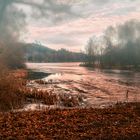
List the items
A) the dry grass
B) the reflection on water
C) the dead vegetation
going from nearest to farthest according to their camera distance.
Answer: the dead vegetation, the dry grass, the reflection on water

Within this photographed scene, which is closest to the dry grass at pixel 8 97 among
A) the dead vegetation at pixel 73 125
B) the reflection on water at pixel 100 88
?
the dead vegetation at pixel 73 125

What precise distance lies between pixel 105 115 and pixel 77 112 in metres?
2.30

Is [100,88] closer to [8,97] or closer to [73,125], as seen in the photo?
[8,97]

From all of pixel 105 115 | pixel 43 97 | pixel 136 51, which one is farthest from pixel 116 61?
pixel 105 115

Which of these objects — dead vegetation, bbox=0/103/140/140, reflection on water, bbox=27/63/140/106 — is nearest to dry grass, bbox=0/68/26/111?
dead vegetation, bbox=0/103/140/140

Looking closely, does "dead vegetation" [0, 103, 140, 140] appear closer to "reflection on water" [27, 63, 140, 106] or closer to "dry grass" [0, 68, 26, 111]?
"dry grass" [0, 68, 26, 111]

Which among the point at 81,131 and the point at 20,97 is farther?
the point at 20,97

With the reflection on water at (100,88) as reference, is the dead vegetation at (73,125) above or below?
above

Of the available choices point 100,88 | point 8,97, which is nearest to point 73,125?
point 8,97

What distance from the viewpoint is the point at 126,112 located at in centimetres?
2325

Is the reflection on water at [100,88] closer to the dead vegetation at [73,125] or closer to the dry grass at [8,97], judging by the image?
the dry grass at [8,97]

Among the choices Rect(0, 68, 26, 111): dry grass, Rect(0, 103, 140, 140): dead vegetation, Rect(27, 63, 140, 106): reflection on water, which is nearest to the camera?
Rect(0, 103, 140, 140): dead vegetation

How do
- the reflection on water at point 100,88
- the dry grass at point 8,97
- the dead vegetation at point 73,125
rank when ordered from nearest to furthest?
the dead vegetation at point 73,125
the dry grass at point 8,97
the reflection on water at point 100,88

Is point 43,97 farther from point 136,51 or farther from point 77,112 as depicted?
point 136,51
